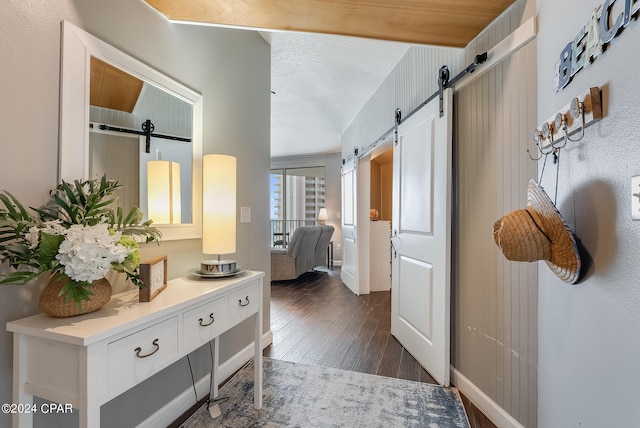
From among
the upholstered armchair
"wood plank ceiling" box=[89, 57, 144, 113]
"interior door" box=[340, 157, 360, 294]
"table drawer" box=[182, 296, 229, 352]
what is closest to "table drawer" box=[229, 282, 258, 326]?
"table drawer" box=[182, 296, 229, 352]

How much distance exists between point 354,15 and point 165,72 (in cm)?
104

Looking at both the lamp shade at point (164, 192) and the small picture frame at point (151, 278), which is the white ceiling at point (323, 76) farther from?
the small picture frame at point (151, 278)

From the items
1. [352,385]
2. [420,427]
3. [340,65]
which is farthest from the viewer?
[340,65]

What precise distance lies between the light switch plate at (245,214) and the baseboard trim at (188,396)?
98 centimetres

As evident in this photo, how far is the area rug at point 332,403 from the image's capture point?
1543 millimetres

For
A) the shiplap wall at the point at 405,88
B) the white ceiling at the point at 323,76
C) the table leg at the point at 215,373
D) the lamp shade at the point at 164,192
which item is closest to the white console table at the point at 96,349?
the lamp shade at the point at 164,192

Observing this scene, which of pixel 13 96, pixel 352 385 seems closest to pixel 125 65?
pixel 13 96

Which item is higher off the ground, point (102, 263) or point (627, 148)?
point (627, 148)

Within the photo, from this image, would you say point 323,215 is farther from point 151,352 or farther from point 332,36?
point 151,352

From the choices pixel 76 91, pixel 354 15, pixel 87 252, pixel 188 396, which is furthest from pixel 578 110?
pixel 188 396

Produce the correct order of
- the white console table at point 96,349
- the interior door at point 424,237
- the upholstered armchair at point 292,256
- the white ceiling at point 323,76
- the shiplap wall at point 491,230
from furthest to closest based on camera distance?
the upholstered armchair at point 292,256 → the white ceiling at point 323,76 → the interior door at point 424,237 → the shiplap wall at point 491,230 → the white console table at point 96,349

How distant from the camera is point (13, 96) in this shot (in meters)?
0.92

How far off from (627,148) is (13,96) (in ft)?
5.92

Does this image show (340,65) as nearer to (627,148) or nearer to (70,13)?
(70,13)
